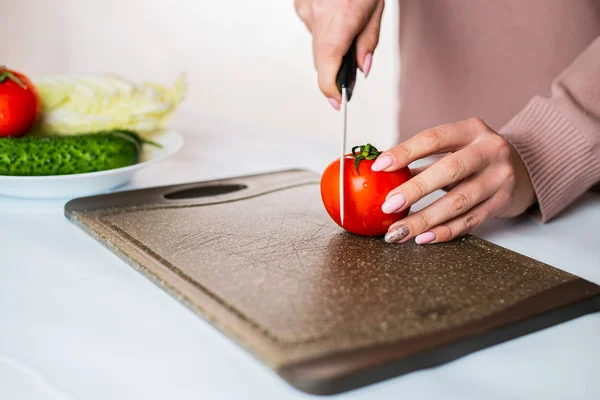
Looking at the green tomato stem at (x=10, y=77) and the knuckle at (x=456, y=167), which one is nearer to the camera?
the knuckle at (x=456, y=167)

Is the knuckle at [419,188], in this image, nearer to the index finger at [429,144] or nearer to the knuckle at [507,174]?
the index finger at [429,144]

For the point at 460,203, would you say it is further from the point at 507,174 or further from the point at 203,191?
Answer: the point at 203,191

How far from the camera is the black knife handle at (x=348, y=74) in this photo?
3.59ft

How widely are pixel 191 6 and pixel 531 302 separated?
2.64 metres

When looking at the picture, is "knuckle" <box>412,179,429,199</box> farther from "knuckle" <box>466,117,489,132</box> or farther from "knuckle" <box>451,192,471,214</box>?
"knuckle" <box>466,117,489,132</box>

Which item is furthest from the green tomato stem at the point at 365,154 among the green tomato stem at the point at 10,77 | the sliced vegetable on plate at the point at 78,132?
the green tomato stem at the point at 10,77

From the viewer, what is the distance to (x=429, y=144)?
0.99m

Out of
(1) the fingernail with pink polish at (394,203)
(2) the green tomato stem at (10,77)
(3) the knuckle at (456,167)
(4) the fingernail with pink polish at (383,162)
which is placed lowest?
(1) the fingernail with pink polish at (394,203)

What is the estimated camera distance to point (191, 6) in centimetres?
310

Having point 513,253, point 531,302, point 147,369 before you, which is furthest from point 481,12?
point 147,369

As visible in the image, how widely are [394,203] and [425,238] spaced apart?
8 centimetres

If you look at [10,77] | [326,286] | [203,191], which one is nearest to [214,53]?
[10,77]

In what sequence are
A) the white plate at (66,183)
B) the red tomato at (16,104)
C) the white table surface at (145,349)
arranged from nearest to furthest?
the white table surface at (145,349) → the white plate at (66,183) → the red tomato at (16,104)

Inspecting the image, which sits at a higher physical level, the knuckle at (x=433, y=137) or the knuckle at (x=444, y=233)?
the knuckle at (x=433, y=137)
